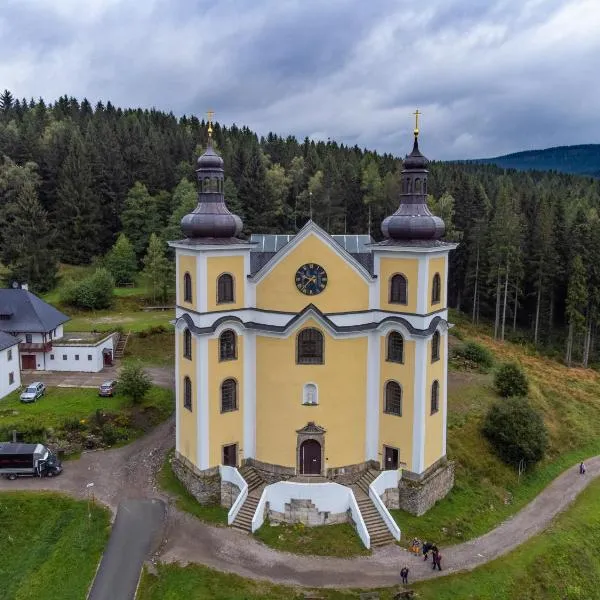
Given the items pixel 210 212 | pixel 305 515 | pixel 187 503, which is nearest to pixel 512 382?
pixel 305 515

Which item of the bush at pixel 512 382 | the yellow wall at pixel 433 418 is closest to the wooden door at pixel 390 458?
the yellow wall at pixel 433 418

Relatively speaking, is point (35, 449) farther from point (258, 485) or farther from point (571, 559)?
point (571, 559)

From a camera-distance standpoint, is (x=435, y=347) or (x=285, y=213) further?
(x=285, y=213)

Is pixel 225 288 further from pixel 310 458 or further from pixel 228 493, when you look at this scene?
pixel 228 493

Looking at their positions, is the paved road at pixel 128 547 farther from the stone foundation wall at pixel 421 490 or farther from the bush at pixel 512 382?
the bush at pixel 512 382

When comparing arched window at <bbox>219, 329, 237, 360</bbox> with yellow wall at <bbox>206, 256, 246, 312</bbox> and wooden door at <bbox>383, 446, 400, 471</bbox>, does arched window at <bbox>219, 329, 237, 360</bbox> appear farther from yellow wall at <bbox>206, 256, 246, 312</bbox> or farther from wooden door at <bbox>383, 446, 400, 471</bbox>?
wooden door at <bbox>383, 446, 400, 471</bbox>
